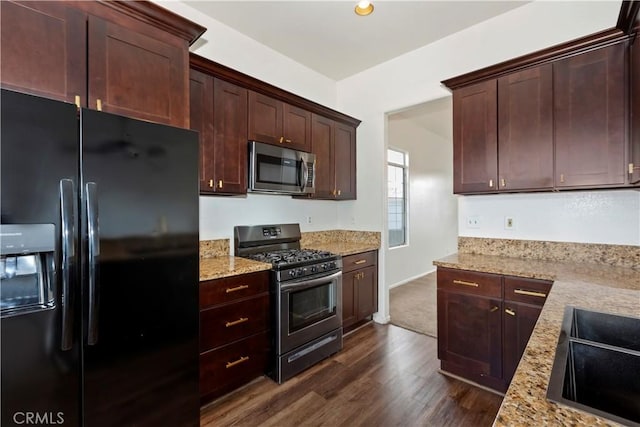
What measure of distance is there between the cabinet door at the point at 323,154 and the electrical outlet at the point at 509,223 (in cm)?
179

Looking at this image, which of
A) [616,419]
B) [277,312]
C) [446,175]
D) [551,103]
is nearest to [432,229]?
[446,175]

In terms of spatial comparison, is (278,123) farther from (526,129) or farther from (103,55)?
(526,129)

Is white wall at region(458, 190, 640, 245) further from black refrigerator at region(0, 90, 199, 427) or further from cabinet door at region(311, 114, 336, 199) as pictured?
black refrigerator at region(0, 90, 199, 427)

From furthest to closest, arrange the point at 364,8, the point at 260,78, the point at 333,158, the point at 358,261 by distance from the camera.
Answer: the point at 333,158, the point at 358,261, the point at 260,78, the point at 364,8

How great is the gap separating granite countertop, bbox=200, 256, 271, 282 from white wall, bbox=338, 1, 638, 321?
1798mm

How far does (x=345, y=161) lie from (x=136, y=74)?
245 cm

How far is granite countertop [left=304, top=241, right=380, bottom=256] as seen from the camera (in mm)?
3160

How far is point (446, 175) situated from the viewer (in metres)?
6.60

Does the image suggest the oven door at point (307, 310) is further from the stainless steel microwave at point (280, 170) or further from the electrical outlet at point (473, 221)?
the electrical outlet at point (473, 221)

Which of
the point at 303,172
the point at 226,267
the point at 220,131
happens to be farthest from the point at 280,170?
the point at 226,267

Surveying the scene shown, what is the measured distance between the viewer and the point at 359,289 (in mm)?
3312

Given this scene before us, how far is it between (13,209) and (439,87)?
3379 mm

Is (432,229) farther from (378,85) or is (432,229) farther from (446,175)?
(378,85)

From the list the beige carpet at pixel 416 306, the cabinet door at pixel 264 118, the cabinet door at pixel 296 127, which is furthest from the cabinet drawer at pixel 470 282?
the cabinet door at pixel 264 118
